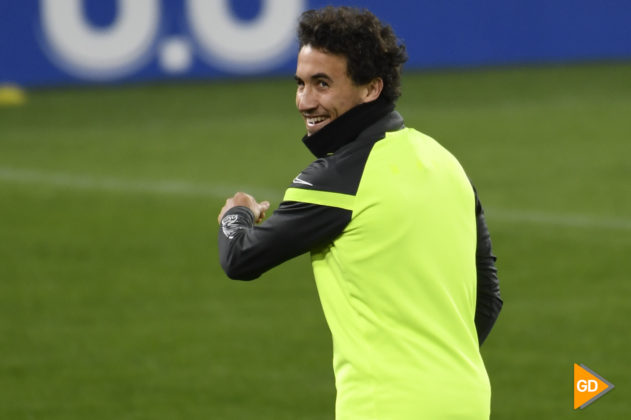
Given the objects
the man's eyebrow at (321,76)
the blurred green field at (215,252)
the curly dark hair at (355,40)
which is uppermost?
the curly dark hair at (355,40)

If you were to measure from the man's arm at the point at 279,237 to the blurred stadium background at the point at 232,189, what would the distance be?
3.07 metres

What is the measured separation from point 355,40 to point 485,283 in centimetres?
68

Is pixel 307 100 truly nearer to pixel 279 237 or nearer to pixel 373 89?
pixel 373 89

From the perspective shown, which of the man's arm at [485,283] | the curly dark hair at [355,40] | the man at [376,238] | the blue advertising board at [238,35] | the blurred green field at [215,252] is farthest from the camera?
the blue advertising board at [238,35]

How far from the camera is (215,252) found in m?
9.20

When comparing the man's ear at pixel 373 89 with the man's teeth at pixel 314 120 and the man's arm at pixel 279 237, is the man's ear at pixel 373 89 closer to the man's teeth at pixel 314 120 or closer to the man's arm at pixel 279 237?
the man's teeth at pixel 314 120

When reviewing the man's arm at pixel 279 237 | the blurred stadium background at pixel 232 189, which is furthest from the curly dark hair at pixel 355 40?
the blurred stadium background at pixel 232 189

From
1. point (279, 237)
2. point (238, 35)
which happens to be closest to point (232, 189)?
point (238, 35)

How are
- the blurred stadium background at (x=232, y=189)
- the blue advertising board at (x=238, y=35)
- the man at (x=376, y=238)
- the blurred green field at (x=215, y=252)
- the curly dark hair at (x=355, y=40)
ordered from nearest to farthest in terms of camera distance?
the man at (x=376, y=238)
the curly dark hair at (x=355, y=40)
the blurred green field at (x=215, y=252)
the blurred stadium background at (x=232, y=189)
the blue advertising board at (x=238, y=35)

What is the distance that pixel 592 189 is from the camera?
11.0 m

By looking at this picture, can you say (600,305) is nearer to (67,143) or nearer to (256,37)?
(67,143)

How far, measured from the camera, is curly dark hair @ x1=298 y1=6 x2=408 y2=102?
2.99 meters

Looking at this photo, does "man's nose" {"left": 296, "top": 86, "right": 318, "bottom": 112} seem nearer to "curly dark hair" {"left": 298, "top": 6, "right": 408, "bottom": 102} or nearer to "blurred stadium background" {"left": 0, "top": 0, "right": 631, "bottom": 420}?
"curly dark hair" {"left": 298, "top": 6, "right": 408, "bottom": 102}

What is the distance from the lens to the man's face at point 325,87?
3.01 meters
